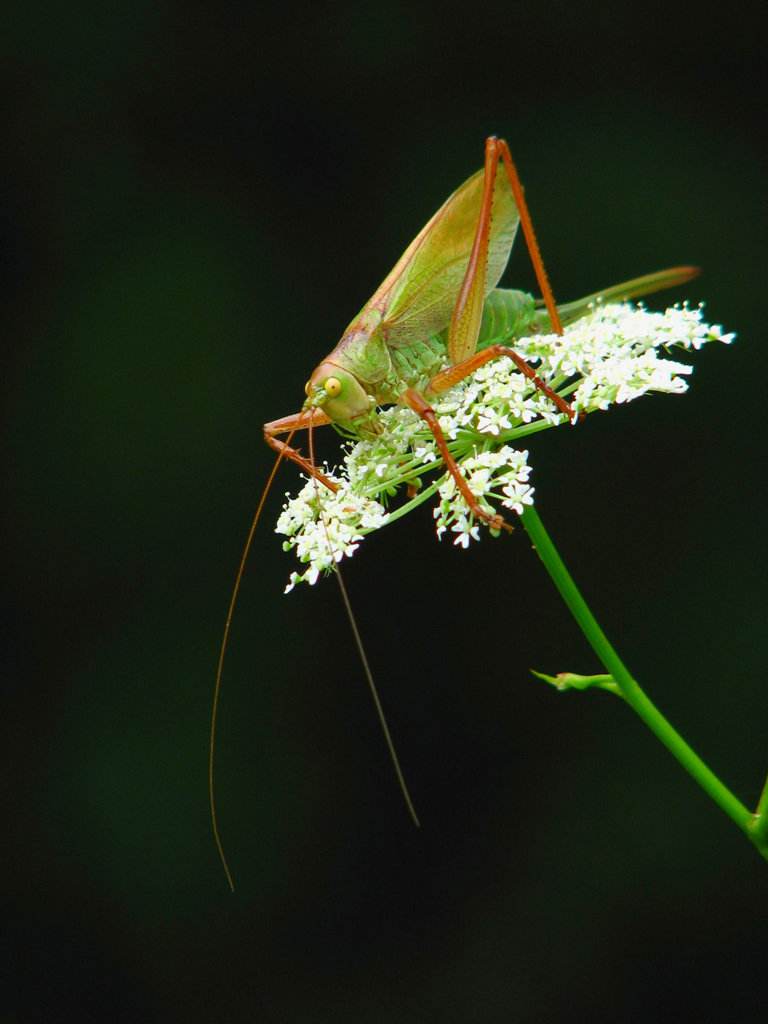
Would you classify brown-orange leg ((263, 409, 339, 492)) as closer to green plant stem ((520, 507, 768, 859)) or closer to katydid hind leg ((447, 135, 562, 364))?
katydid hind leg ((447, 135, 562, 364))

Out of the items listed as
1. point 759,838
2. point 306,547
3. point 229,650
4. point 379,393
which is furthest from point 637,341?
point 229,650

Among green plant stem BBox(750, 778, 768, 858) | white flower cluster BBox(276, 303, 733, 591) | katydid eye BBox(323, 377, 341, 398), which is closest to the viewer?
green plant stem BBox(750, 778, 768, 858)

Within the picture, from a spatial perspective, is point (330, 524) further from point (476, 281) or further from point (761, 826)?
point (761, 826)

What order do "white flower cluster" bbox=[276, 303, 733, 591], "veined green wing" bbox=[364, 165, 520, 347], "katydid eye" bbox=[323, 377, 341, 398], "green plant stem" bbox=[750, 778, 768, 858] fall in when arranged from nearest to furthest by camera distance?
"green plant stem" bbox=[750, 778, 768, 858] → "white flower cluster" bbox=[276, 303, 733, 591] → "katydid eye" bbox=[323, 377, 341, 398] → "veined green wing" bbox=[364, 165, 520, 347]

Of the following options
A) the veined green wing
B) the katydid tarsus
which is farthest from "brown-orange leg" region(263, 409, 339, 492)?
the veined green wing

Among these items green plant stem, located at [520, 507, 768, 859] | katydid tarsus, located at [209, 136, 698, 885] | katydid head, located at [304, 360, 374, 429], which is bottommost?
green plant stem, located at [520, 507, 768, 859]

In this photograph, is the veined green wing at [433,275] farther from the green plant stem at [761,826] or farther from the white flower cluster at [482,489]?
the green plant stem at [761,826]
